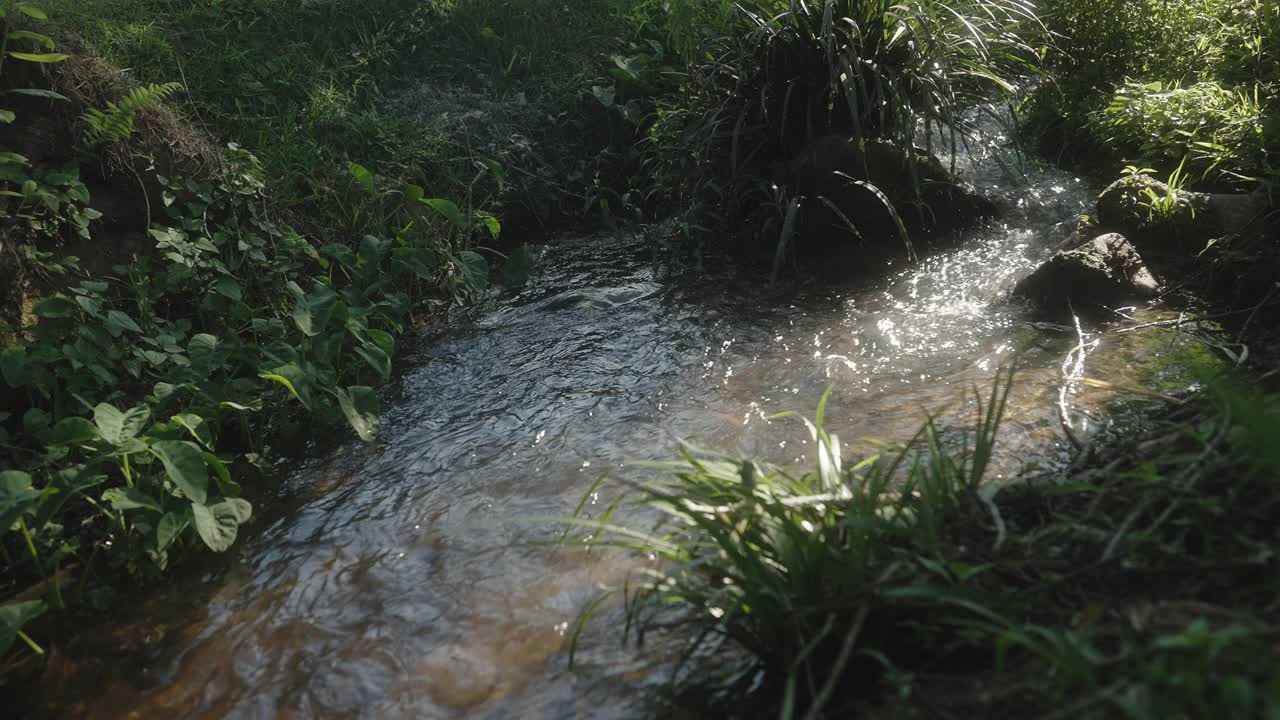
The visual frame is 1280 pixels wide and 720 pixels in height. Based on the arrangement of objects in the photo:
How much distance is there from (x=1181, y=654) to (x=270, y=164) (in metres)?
4.44

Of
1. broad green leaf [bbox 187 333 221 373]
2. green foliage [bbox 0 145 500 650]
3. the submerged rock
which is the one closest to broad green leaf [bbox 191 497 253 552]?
green foliage [bbox 0 145 500 650]

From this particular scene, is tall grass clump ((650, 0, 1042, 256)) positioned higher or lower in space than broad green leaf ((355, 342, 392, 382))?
higher

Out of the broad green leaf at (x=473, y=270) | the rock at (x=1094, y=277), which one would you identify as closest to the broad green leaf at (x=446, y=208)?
the broad green leaf at (x=473, y=270)

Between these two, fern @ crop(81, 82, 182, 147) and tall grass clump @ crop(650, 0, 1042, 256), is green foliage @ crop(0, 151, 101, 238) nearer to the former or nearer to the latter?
fern @ crop(81, 82, 182, 147)

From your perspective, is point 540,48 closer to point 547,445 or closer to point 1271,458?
point 547,445

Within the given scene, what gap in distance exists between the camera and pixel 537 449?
2928 millimetres

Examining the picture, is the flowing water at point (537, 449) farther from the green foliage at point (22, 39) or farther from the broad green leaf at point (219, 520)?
the green foliage at point (22, 39)

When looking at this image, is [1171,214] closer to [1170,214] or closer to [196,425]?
[1170,214]

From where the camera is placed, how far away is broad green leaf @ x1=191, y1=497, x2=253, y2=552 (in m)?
2.26

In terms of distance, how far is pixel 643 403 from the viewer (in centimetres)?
317

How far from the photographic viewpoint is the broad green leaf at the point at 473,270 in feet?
13.2

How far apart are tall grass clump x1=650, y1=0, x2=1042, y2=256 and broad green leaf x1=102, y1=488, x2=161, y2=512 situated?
309 centimetres

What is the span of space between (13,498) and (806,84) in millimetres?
3723

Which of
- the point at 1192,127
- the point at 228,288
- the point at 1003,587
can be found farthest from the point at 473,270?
the point at 1192,127
